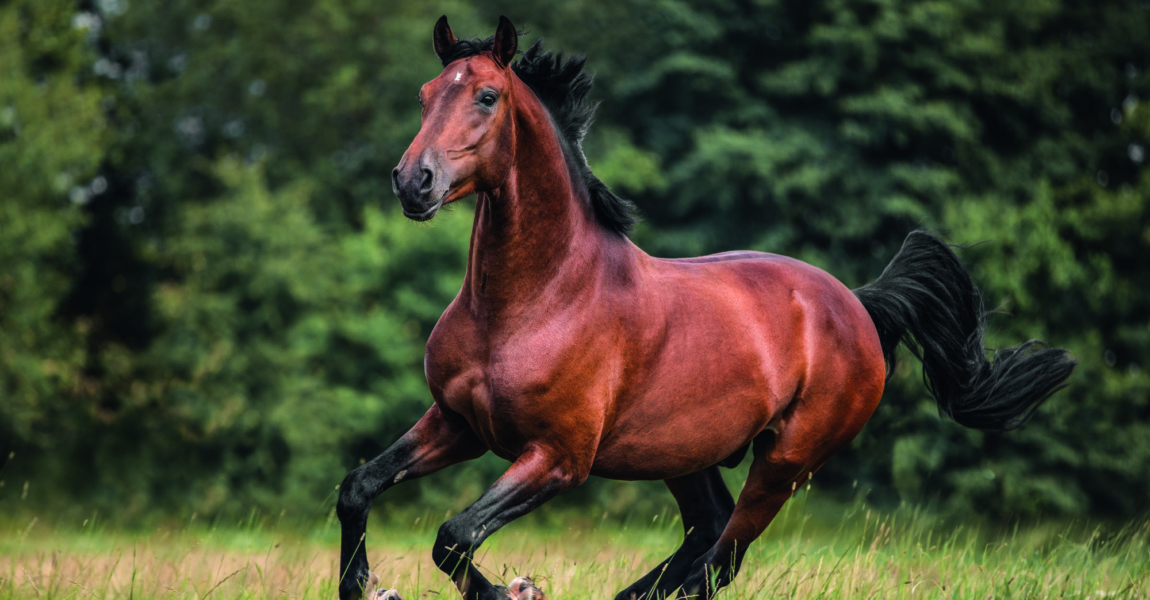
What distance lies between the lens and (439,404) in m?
Answer: 4.06

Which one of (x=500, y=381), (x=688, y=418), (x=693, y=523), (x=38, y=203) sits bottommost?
(x=693, y=523)

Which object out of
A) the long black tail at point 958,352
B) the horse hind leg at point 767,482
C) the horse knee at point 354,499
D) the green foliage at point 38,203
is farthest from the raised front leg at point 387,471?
the green foliage at point 38,203

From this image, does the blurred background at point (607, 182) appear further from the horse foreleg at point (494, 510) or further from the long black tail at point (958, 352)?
the horse foreleg at point (494, 510)

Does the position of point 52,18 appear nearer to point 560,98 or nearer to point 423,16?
point 423,16

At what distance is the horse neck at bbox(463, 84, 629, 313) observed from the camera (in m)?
3.92

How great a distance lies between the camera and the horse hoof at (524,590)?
12.9 ft

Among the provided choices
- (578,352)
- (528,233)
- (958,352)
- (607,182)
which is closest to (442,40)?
(528,233)

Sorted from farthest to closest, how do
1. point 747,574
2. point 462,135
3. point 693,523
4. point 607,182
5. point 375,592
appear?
1. point 607,182
2. point 693,523
3. point 747,574
4. point 375,592
5. point 462,135

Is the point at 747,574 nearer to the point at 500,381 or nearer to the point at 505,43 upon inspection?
the point at 500,381

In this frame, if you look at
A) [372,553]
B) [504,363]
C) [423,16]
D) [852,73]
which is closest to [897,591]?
[504,363]

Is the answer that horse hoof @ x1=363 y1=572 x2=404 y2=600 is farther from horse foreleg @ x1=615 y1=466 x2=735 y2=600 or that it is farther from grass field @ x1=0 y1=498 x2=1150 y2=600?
horse foreleg @ x1=615 y1=466 x2=735 y2=600

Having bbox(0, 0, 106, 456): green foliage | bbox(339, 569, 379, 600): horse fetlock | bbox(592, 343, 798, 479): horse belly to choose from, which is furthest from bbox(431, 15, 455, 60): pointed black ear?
bbox(0, 0, 106, 456): green foliage

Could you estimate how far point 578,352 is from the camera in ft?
12.8

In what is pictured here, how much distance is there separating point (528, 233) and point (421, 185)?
633 millimetres
